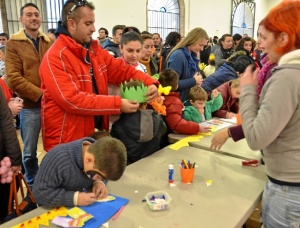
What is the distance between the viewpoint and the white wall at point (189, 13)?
8.35m

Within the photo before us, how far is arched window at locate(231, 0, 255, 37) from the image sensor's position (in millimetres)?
13727

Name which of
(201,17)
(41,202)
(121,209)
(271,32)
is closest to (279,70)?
(271,32)

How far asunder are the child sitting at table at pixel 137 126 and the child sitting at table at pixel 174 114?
367 mm

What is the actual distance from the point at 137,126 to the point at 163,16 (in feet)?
31.8

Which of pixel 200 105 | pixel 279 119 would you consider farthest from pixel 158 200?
pixel 200 105

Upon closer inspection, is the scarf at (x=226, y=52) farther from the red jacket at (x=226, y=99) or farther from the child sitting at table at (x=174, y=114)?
the child sitting at table at (x=174, y=114)

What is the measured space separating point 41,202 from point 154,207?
490 mm

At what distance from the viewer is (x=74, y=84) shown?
1.66 metres

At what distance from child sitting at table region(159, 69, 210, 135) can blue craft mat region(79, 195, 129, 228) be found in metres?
1.09

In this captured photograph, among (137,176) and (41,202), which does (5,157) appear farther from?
(137,176)

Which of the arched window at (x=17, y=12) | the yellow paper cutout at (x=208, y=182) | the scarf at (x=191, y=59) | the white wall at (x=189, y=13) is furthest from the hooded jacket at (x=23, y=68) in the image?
the white wall at (x=189, y=13)

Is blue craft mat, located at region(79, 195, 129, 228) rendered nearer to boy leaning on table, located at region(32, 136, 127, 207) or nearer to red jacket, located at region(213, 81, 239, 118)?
boy leaning on table, located at region(32, 136, 127, 207)

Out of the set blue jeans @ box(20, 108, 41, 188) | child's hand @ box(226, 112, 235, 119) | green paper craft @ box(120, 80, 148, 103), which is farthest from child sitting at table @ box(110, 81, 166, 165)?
child's hand @ box(226, 112, 235, 119)

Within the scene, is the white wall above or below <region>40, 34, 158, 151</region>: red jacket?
above
